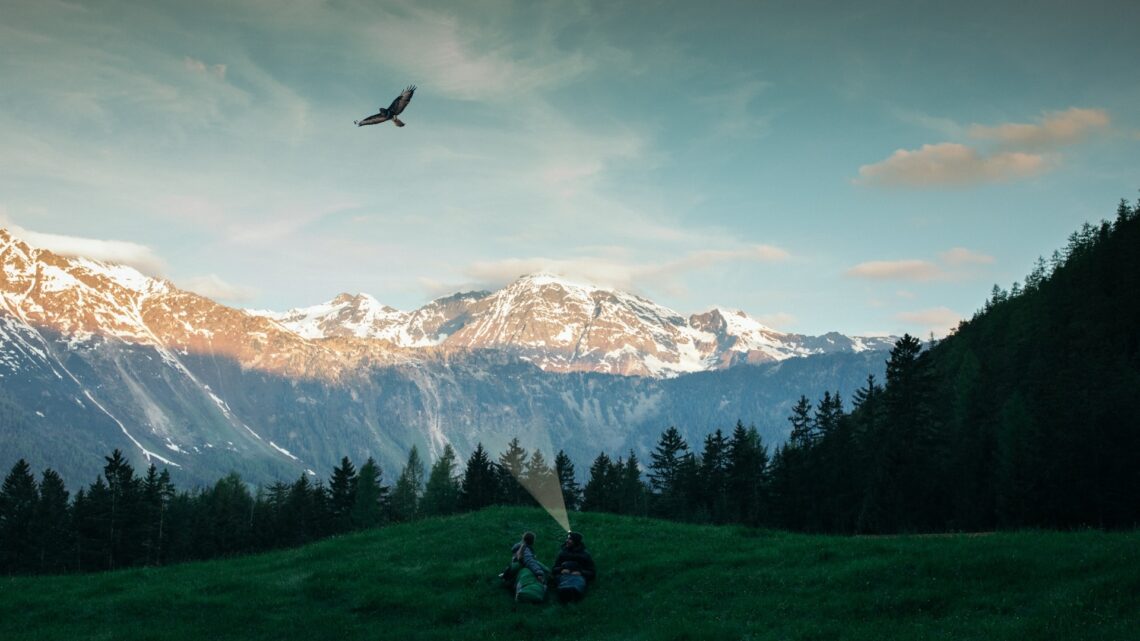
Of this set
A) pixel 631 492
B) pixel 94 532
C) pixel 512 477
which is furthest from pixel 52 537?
pixel 631 492

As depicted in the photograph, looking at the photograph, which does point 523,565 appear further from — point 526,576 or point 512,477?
point 512,477

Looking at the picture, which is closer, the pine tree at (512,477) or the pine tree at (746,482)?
the pine tree at (746,482)

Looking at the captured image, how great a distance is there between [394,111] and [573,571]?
18101mm

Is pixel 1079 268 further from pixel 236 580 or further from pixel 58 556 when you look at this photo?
pixel 58 556

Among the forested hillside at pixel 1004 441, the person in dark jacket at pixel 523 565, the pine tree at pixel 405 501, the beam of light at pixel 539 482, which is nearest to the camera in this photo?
the person in dark jacket at pixel 523 565

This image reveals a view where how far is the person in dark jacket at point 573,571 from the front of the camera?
29.7m

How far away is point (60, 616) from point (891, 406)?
65.3 m

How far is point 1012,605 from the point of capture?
23.4m

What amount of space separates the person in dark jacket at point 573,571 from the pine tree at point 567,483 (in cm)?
8261

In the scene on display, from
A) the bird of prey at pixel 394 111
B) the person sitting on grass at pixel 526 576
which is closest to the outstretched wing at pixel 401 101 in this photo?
the bird of prey at pixel 394 111

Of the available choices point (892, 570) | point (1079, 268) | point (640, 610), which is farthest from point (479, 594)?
point (1079, 268)

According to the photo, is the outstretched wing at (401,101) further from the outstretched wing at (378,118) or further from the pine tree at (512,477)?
the pine tree at (512,477)

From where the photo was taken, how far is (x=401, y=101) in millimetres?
30328

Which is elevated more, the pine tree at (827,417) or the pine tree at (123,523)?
the pine tree at (827,417)
